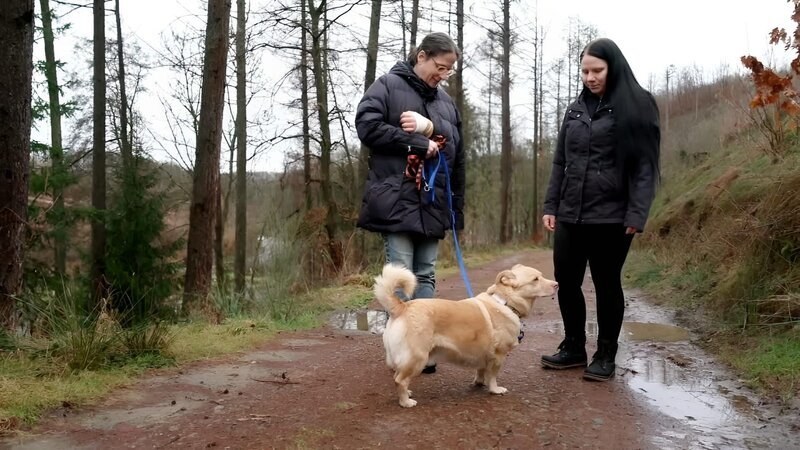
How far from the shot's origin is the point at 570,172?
4.13 m

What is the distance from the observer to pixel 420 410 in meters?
3.33

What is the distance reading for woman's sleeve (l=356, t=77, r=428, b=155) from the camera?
3773mm

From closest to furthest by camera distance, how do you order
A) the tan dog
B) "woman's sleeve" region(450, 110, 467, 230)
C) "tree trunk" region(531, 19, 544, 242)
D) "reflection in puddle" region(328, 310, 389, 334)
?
the tan dog, "woman's sleeve" region(450, 110, 467, 230), "reflection in puddle" region(328, 310, 389, 334), "tree trunk" region(531, 19, 544, 242)

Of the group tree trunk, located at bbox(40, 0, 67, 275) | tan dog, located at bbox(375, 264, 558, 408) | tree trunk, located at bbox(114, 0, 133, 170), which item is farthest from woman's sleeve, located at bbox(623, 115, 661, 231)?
tree trunk, located at bbox(114, 0, 133, 170)

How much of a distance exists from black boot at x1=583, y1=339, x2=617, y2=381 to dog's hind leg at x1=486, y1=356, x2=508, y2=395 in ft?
2.41

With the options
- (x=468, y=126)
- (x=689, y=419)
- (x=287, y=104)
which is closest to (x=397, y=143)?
(x=689, y=419)

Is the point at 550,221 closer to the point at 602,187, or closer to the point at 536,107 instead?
the point at 602,187

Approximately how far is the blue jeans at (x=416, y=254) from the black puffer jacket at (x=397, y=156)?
0.33ft

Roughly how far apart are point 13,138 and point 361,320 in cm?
400

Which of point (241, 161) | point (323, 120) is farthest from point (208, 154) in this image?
point (241, 161)

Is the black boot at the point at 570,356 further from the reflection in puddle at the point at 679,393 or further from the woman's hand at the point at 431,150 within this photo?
the woman's hand at the point at 431,150

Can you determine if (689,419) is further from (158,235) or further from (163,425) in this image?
(158,235)

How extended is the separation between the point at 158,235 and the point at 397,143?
1245 centimetres

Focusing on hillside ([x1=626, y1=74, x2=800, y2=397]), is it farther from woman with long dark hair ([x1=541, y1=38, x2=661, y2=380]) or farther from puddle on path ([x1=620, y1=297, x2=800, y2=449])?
woman with long dark hair ([x1=541, y1=38, x2=661, y2=380])
